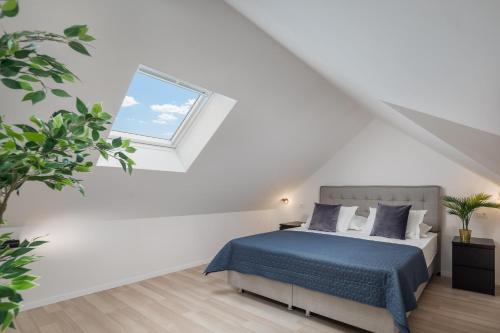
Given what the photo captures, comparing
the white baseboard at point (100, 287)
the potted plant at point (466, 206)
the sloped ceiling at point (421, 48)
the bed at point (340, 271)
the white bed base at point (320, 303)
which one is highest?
the sloped ceiling at point (421, 48)

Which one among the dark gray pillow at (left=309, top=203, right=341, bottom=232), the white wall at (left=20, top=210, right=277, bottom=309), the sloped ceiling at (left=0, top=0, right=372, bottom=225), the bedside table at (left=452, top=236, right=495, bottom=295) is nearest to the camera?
the sloped ceiling at (left=0, top=0, right=372, bottom=225)

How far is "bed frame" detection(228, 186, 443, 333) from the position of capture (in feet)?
7.43

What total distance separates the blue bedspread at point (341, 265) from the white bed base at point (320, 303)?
0.36 feet

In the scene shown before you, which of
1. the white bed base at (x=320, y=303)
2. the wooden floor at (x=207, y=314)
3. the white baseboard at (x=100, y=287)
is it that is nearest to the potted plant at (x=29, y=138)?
the wooden floor at (x=207, y=314)

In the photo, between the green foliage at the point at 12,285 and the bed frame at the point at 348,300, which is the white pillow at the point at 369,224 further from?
the green foliage at the point at 12,285

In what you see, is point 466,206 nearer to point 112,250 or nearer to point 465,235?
point 465,235

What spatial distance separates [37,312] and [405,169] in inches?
194

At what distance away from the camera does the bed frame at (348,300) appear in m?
2.27

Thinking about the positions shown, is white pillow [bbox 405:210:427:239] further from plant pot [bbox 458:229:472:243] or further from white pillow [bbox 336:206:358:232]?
white pillow [bbox 336:206:358:232]

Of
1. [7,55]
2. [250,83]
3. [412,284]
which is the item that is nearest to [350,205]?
[412,284]

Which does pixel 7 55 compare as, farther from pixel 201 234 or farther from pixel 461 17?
pixel 201 234

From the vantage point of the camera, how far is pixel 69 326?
95.6 inches

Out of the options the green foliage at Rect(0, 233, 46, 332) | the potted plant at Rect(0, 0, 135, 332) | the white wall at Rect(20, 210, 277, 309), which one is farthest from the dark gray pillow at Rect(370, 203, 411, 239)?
the green foliage at Rect(0, 233, 46, 332)

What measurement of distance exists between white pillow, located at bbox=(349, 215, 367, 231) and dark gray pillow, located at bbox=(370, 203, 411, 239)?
0.39m
